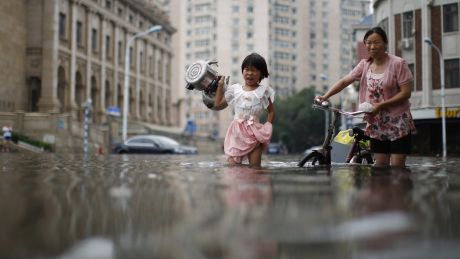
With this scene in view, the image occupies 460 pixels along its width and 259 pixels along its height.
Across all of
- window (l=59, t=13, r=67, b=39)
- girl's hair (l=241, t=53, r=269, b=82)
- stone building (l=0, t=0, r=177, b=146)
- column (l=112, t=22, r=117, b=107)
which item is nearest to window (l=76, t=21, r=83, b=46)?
stone building (l=0, t=0, r=177, b=146)

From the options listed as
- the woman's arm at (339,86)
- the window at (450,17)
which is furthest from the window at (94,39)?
the woman's arm at (339,86)

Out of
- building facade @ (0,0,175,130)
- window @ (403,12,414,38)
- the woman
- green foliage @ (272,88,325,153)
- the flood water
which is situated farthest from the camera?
green foliage @ (272,88,325,153)

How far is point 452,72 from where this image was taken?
2653 cm

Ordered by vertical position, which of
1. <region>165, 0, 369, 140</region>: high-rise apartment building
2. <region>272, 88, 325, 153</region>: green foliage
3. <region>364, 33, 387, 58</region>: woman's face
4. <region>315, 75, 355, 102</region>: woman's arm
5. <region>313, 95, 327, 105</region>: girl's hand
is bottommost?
<region>313, 95, 327, 105</region>: girl's hand

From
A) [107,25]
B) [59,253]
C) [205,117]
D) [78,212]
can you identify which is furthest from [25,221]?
[205,117]

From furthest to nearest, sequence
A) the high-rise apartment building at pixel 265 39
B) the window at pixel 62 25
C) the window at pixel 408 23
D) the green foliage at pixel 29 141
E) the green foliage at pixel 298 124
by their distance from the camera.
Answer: the high-rise apartment building at pixel 265 39 → the green foliage at pixel 298 124 → the window at pixel 62 25 → the green foliage at pixel 29 141 → the window at pixel 408 23

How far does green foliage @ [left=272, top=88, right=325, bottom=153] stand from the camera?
245 feet

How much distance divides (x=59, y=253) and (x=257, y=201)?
133cm

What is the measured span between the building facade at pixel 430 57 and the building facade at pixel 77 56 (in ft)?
84.3

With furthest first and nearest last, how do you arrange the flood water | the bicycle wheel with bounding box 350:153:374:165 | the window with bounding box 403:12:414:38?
the window with bounding box 403:12:414:38 → the bicycle wheel with bounding box 350:153:374:165 → the flood water

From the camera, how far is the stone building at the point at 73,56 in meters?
42.6

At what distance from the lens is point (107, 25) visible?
2181 inches

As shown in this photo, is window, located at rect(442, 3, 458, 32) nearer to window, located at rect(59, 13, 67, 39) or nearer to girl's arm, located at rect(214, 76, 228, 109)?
girl's arm, located at rect(214, 76, 228, 109)

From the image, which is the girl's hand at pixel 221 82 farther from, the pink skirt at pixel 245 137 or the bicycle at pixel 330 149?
the bicycle at pixel 330 149
